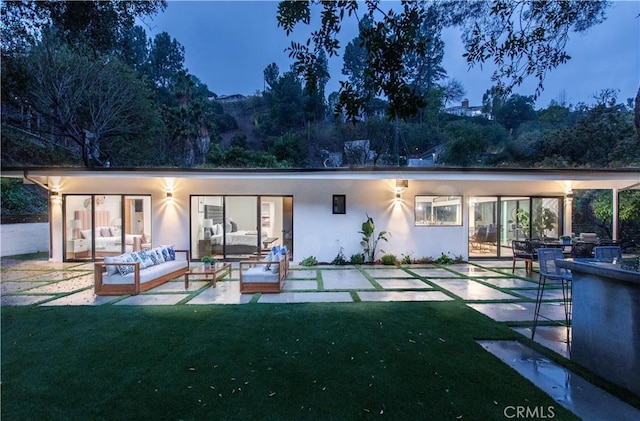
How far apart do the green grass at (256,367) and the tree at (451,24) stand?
92.5 inches

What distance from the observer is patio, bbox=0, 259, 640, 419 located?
9.37ft

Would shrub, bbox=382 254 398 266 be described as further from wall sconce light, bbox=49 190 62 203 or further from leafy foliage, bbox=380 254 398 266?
wall sconce light, bbox=49 190 62 203

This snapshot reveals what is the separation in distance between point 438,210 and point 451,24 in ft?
22.9

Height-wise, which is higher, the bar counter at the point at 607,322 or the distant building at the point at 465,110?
the distant building at the point at 465,110

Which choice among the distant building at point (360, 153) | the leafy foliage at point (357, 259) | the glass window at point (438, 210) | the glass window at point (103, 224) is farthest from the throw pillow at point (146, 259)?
the distant building at point (360, 153)

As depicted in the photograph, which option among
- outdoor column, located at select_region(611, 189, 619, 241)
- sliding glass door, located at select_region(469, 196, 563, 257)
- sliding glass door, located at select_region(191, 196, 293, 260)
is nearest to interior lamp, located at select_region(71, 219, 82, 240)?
sliding glass door, located at select_region(191, 196, 293, 260)

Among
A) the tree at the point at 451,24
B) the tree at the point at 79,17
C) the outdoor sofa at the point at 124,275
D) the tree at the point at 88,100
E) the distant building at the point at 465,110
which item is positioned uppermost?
the distant building at the point at 465,110

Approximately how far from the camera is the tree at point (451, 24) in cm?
263

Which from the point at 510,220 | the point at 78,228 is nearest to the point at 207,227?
the point at 78,228

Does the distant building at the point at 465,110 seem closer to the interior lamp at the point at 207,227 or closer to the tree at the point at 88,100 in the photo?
the interior lamp at the point at 207,227

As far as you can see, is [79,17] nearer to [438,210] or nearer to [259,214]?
[259,214]

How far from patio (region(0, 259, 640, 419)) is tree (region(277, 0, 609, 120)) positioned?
9.31 feet

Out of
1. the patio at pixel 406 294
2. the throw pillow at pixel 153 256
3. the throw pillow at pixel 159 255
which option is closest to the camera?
the patio at pixel 406 294

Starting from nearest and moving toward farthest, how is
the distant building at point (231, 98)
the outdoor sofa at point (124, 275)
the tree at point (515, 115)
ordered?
the outdoor sofa at point (124, 275)
the tree at point (515, 115)
the distant building at point (231, 98)
